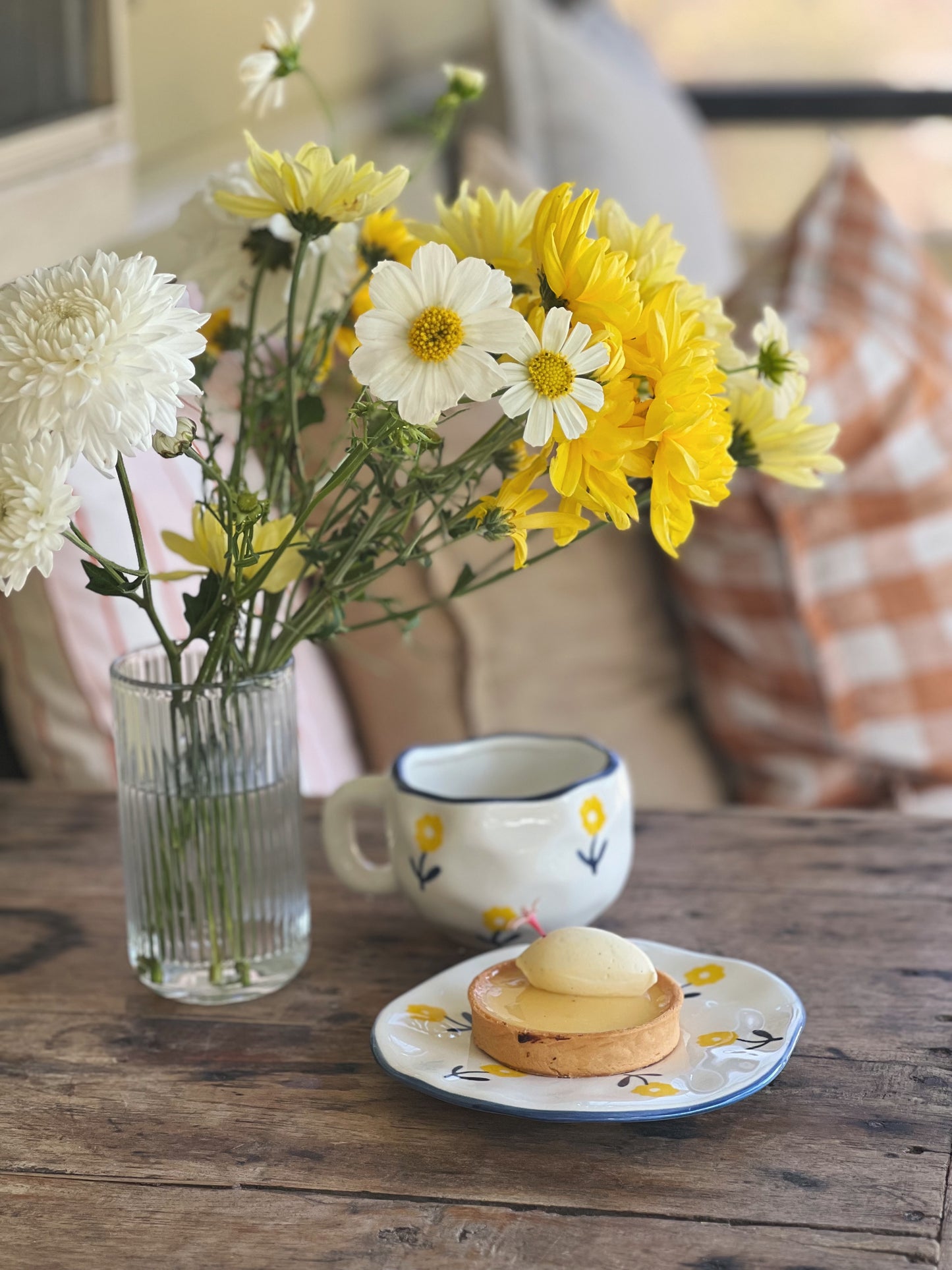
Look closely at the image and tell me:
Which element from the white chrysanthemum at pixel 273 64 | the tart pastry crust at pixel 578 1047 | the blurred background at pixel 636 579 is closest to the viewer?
the tart pastry crust at pixel 578 1047

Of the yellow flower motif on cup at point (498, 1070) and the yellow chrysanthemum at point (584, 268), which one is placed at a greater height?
the yellow chrysanthemum at point (584, 268)

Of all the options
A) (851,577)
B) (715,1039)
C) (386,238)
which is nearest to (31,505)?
(386,238)

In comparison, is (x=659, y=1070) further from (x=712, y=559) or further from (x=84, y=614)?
(x=712, y=559)

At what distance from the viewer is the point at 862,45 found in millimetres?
2912

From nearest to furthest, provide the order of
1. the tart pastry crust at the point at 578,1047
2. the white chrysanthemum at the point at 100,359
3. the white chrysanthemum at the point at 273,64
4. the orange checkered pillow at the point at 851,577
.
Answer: the white chrysanthemum at the point at 100,359
the tart pastry crust at the point at 578,1047
the white chrysanthemum at the point at 273,64
the orange checkered pillow at the point at 851,577

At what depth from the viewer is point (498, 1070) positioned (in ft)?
1.98

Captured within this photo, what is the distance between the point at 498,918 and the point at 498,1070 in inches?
4.8

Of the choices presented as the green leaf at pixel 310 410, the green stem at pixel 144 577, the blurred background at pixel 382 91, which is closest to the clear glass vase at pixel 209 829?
the green stem at pixel 144 577

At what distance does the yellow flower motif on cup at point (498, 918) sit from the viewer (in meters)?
0.71

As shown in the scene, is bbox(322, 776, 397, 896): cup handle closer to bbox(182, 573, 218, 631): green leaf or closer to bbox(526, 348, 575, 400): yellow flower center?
bbox(182, 573, 218, 631): green leaf

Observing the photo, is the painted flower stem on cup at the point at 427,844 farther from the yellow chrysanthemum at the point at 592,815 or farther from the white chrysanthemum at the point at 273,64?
the white chrysanthemum at the point at 273,64

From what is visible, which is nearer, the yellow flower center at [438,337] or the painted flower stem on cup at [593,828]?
the yellow flower center at [438,337]

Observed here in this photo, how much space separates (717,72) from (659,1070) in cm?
281

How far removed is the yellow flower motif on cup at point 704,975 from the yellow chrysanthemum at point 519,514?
242 millimetres
